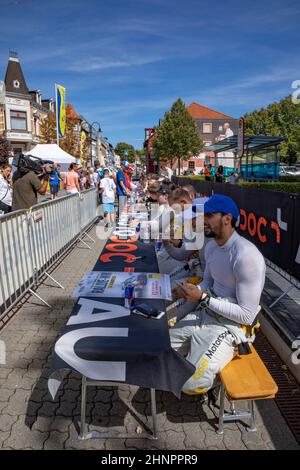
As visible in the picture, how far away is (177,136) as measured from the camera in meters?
57.5

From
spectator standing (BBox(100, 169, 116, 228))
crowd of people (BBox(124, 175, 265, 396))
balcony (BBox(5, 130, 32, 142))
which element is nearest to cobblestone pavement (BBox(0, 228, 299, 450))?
crowd of people (BBox(124, 175, 265, 396))

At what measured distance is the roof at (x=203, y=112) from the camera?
87438mm

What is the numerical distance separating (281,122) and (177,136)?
2244cm

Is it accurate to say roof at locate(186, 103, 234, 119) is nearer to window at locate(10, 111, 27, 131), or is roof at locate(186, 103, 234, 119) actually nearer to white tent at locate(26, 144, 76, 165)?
window at locate(10, 111, 27, 131)

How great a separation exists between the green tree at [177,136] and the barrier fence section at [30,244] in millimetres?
51730

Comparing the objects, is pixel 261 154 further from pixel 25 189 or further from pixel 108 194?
pixel 25 189

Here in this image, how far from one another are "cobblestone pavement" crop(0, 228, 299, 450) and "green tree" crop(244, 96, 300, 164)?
6455cm

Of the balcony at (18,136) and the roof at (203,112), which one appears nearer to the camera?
the balcony at (18,136)

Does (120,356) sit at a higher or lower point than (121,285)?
lower

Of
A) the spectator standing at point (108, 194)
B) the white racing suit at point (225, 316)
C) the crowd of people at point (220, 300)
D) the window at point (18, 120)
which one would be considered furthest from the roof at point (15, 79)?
the white racing suit at point (225, 316)

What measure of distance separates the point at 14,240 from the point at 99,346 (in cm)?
305

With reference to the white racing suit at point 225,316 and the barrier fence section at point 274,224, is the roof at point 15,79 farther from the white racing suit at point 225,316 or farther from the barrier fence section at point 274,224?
the white racing suit at point 225,316

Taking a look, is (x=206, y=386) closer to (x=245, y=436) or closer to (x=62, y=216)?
(x=245, y=436)

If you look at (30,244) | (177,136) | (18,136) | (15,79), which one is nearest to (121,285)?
(30,244)
